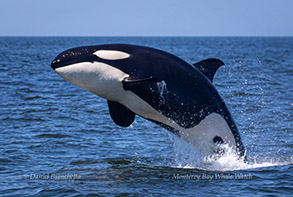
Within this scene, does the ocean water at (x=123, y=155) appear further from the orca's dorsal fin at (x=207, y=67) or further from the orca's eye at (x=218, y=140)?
the orca's dorsal fin at (x=207, y=67)

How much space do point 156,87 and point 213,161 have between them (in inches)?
86.2

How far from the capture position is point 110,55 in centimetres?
863

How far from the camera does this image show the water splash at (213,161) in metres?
9.77

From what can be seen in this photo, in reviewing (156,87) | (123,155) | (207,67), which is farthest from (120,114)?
(123,155)

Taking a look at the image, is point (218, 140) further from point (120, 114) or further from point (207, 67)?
point (120, 114)

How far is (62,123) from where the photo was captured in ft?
52.2

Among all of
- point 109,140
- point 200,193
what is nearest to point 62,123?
point 109,140

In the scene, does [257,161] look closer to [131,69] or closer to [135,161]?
[135,161]

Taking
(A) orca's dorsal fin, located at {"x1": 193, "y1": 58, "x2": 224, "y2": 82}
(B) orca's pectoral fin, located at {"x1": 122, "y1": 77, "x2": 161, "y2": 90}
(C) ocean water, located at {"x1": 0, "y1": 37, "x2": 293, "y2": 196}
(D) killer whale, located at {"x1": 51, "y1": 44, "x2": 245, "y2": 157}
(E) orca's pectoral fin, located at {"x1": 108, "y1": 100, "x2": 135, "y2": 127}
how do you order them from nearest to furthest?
(B) orca's pectoral fin, located at {"x1": 122, "y1": 77, "x2": 161, "y2": 90} → (D) killer whale, located at {"x1": 51, "y1": 44, "x2": 245, "y2": 157} → (C) ocean water, located at {"x1": 0, "y1": 37, "x2": 293, "y2": 196} → (E) orca's pectoral fin, located at {"x1": 108, "y1": 100, "x2": 135, "y2": 127} → (A) orca's dorsal fin, located at {"x1": 193, "y1": 58, "x2": 224, "y2": 82}

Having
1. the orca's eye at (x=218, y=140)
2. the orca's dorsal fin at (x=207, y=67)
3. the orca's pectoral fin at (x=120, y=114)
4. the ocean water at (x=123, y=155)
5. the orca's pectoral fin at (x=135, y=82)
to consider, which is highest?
the orca's dorsal fin at (x=207, y=67)

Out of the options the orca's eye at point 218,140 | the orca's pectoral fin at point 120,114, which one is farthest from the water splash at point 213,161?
the orca's pectoral fin at point 120,114

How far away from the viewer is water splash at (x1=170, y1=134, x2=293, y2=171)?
384 inches

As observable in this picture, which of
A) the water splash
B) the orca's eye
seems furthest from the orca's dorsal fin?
the water splash

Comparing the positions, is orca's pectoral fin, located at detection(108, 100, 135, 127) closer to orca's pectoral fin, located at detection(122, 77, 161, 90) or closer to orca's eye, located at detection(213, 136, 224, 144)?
orca's pectoral fin, located at detection(122, 77, 161, 90)
